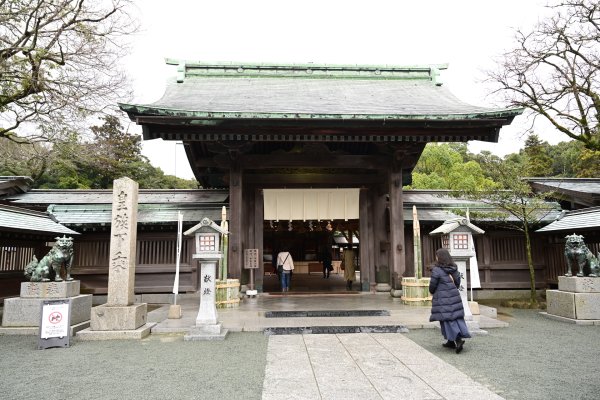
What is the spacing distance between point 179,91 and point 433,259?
9689mm

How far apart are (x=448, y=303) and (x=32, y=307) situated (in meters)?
7.67

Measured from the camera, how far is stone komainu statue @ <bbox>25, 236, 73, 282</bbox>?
736 centimetres

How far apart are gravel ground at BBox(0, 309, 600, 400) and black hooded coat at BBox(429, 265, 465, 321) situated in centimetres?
56

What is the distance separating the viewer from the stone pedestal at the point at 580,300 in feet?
25.7

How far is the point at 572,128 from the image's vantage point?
14734mm

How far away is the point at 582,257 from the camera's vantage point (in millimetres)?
8086

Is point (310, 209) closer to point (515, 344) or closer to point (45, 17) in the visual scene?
point (515, 344)

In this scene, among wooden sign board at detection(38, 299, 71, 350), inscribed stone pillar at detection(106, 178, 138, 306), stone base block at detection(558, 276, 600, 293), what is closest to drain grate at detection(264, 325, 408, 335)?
inscribed stone pillar at detection(106, 178, 138, 306)

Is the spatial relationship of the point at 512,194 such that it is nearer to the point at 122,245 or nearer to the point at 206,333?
the point at 206,333

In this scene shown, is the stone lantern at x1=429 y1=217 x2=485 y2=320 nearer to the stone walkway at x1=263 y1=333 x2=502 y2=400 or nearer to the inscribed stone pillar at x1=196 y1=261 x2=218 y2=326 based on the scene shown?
the stone walkway at x1=263 y1=333 x2=502 y2=400

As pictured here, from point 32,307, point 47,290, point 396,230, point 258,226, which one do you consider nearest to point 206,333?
point 47,290

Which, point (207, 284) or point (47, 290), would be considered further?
point (47, 290)

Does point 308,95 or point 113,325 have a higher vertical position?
point 308,95

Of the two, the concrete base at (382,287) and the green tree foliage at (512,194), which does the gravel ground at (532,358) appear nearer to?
the green tree foliage at (512,194)
